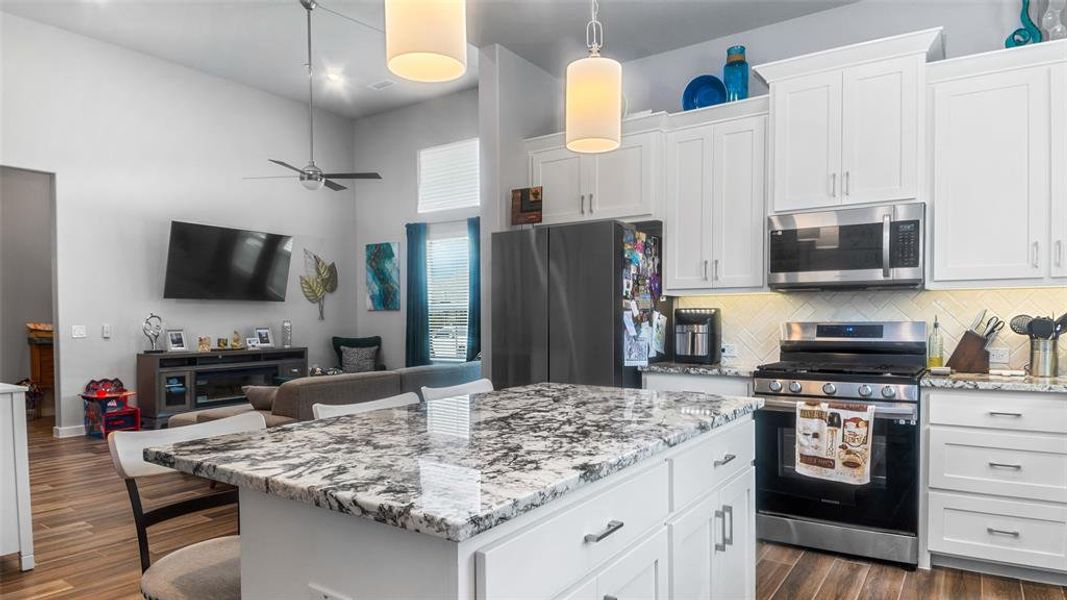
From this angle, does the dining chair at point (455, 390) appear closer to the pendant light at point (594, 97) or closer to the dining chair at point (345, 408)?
the dining chair at point (345, 408)

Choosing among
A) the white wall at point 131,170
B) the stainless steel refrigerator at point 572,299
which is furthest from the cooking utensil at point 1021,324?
the white wall at point 131,170

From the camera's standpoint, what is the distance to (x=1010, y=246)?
2.99m

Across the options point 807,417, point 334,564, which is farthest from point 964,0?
point 334,564

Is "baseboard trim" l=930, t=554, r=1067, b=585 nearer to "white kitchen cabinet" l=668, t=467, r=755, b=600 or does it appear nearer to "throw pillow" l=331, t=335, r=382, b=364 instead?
"white kitchen cabinet" l=668, t=467, r=755, b=600

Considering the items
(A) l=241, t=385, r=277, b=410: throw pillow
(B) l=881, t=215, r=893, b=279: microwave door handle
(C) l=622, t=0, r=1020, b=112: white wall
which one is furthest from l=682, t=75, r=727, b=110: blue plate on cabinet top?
(A) l=241, t=385, r=277, b=410: throw pillow

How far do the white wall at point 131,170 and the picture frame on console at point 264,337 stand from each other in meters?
0.10

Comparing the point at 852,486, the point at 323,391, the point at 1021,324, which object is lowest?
the point at 852,486

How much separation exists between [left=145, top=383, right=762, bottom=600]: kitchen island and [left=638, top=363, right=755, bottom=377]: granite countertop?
1.63 metres

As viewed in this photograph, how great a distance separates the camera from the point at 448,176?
7.28 meters

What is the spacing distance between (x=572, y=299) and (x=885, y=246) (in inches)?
66.2

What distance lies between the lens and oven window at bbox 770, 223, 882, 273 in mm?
3234

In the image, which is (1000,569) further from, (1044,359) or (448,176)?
(448,176)

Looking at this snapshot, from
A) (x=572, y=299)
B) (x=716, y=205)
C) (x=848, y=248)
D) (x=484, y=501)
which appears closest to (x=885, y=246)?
(x=848, y=248)


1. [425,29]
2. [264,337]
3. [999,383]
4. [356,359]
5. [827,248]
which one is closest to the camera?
[425,29]
